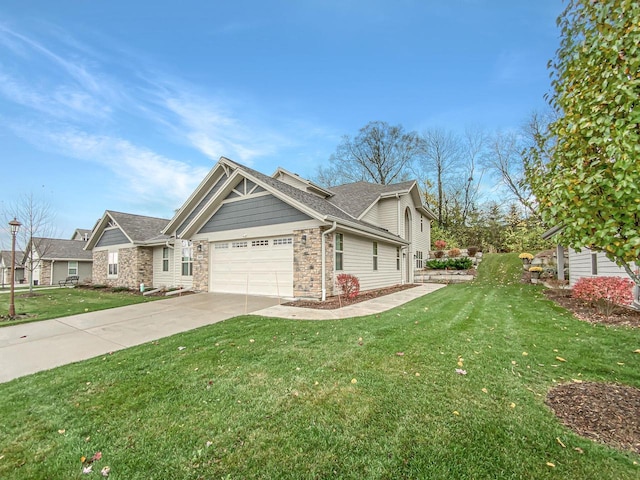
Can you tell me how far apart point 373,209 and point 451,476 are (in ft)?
47.7

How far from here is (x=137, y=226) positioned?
1936cm

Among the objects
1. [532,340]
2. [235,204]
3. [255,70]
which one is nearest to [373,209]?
[235,204]

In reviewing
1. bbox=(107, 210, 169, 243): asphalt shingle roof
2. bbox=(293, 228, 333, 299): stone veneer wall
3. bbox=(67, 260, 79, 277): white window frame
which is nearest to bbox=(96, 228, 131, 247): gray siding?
bbox=(107, 210, 169, 243): asphalt shingle roof

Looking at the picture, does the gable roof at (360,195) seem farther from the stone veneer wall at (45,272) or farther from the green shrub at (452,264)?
the stone veneer wall at (45,272)

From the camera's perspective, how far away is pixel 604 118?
2367 millimetres

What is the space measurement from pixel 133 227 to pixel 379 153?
24542 millimetres

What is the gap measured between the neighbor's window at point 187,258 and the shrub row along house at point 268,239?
8 centimetres

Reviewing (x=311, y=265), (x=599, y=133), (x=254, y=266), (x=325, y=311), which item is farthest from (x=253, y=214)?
(x=599, y=133)

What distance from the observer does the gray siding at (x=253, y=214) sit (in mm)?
10547

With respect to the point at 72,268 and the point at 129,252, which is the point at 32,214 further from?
the point at 72,268

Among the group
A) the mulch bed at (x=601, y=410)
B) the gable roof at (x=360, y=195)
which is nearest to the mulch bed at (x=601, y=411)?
the mulch bed at (x=601, y=410)

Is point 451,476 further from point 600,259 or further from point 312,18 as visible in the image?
point 312,18

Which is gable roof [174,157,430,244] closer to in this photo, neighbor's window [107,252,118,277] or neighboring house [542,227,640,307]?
neighbor's window [107,252,118,277]

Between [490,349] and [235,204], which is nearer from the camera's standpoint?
[490,349]
